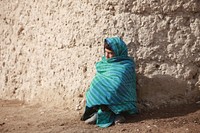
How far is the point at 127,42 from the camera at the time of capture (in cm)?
409

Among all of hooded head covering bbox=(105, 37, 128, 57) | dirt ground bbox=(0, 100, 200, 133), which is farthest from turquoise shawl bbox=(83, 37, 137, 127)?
dirt ground bbox=(0, 100, 200, 133)

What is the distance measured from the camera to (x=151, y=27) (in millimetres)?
4051

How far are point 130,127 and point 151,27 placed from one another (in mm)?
1179

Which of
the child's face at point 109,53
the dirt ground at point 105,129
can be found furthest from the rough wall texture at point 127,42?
the child's face at point 109,53

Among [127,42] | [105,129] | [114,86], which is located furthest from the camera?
[127,42]

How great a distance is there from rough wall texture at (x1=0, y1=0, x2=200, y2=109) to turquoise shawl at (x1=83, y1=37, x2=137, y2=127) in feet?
0.78

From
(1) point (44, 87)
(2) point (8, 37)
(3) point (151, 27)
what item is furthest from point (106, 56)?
(2) point (8, 37)

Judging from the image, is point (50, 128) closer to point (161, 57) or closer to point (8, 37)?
point (161, 57)

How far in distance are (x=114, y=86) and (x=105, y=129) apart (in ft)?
1.46

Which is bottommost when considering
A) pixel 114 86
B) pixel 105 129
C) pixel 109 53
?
pixel 105 129

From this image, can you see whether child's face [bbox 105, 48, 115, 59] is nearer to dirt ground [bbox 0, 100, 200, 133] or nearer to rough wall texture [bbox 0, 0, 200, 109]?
rough wall texture [bbox 0, 0, 200, 109]

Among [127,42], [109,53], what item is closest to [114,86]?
[109,53]

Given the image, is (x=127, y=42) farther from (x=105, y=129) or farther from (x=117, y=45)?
(x=105, y=129)

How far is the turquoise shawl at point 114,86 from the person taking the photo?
145 inches
